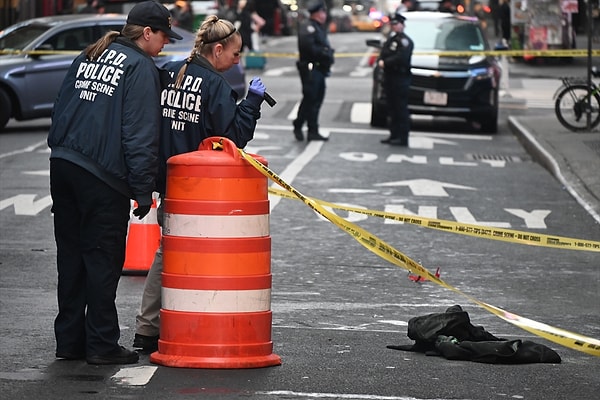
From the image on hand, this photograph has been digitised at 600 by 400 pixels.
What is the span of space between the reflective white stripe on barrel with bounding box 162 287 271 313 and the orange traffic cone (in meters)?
3.43

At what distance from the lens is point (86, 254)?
7395 mm

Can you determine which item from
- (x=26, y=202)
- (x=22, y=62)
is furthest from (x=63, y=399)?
(x=22, y=62)

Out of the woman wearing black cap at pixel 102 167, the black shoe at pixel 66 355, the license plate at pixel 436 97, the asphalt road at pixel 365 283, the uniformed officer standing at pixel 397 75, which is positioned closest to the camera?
the asphalt road at pixel 365 283

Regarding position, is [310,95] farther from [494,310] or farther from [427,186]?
[494,310]

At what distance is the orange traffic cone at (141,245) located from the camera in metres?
10.8

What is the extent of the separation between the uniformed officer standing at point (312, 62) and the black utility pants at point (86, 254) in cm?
1361

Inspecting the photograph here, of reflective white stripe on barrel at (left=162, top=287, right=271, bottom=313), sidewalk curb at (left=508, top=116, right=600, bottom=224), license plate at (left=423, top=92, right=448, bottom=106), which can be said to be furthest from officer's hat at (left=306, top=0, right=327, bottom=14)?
reflective white stripe on barrel at (left=162, top=287, right=271, bottom=313)

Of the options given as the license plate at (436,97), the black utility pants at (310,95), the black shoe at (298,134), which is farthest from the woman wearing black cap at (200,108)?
the license plate at (436,97)

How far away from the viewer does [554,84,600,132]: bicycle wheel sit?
22016mm

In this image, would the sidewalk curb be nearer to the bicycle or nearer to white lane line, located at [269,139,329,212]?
the bicycle

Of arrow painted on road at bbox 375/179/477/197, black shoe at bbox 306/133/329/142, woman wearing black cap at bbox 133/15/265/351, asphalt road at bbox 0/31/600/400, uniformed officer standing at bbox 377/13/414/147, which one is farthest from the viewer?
black shoe at bbox 306/133/329/142

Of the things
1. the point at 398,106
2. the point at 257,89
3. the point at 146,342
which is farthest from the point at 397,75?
the point at 146,342

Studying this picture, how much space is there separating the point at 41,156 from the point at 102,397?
12.7m

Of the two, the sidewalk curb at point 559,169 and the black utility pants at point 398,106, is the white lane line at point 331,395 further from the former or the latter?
the black utility pants at point 398,106
